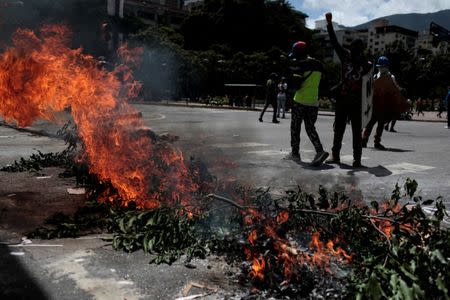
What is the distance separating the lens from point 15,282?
295 cm

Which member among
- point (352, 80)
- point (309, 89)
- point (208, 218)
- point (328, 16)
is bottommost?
point (208, 218)

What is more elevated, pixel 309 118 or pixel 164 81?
pixel 164 81

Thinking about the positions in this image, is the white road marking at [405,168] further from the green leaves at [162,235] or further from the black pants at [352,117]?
the green leaves at [162,235]

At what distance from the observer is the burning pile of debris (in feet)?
9.36

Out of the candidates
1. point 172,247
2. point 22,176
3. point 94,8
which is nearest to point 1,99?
point 22,176

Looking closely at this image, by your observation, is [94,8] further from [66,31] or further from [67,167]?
[67,167]

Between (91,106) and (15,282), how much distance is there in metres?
3.55

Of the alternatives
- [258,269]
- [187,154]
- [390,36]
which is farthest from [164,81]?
[390,36]

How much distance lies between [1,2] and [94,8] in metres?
1.33

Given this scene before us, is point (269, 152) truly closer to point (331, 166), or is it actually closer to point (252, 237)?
point (331, 166)

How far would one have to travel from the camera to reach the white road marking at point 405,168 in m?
7.40

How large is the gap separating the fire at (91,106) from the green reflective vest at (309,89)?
9.40 feet

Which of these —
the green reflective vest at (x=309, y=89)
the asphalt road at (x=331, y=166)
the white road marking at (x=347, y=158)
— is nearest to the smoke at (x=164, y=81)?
the asphalt road at (x=331, y=166)

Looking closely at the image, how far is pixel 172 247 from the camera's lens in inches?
143
